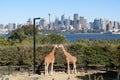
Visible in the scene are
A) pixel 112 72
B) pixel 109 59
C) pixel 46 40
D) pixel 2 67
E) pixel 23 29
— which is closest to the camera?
pixel 112 72

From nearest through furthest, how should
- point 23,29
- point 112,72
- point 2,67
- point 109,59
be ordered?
point 112,72 < point 2,67 < point 109,59 < point 23,29

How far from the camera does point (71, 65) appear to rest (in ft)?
99.9

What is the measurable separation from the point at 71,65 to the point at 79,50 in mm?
1472

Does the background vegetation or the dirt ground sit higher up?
the background vegetation

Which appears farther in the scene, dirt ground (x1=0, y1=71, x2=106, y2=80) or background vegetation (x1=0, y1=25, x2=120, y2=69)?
background vegetation (x1=0, y1=25, x2=120, y2=69)

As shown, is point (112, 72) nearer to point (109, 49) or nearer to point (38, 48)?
point (109, 49)

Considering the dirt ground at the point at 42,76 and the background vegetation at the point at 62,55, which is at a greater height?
the background vegetation at the point at 62,55

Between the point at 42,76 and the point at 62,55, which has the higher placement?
the point at 62,55

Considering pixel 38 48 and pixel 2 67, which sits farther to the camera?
pixel 38 48

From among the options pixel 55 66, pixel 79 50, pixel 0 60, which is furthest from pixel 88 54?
pixel 0 60

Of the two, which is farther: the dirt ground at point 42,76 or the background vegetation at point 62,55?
the background vegetation at point 62,55

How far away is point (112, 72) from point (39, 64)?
20.9ft

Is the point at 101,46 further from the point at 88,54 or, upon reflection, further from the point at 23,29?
the point at 23,29

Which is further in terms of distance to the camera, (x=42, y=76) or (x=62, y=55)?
(x=62, y=55)
